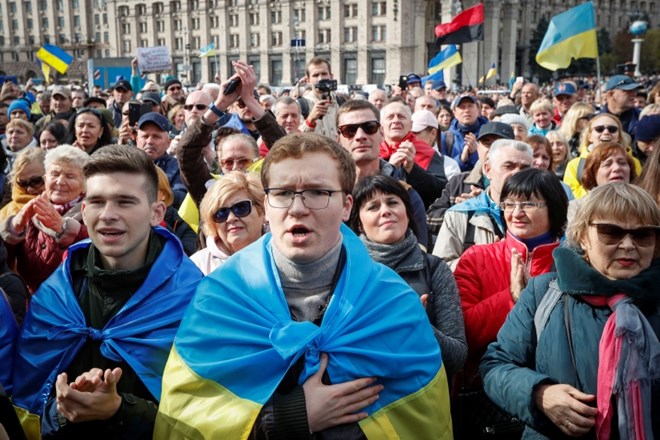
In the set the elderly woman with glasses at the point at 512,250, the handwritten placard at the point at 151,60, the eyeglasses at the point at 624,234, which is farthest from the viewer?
the handwritten placard at the point at 151,60

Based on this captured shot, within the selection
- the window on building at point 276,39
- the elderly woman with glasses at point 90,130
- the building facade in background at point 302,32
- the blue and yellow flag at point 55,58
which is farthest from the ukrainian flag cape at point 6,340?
the window on building at point 276,39

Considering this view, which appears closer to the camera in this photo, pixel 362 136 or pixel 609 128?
pixel 362 136

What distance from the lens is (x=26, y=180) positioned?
4.75 metres

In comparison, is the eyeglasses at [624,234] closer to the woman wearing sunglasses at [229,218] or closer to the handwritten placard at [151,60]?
the woman wearing sunglasses at [229,218]

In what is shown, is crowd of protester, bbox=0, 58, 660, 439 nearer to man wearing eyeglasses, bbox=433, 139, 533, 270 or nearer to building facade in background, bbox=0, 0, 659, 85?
man wearing eyeglasses, bbox=433, 139, 533, 270

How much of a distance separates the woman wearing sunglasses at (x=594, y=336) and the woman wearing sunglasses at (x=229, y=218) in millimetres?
1704

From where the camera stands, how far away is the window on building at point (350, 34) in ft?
239

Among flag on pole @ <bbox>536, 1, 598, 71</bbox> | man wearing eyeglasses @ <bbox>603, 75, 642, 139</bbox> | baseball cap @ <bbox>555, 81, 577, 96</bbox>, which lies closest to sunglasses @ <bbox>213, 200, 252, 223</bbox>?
man wearing eyeglasses @ <bbox>603, 75, 642, 139</bbox>

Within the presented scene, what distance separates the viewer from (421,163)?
637 centimetres

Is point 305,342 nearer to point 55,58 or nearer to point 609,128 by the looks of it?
point 609,128

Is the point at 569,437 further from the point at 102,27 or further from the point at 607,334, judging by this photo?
the point at 102,27

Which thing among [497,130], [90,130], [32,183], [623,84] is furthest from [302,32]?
[32,183]

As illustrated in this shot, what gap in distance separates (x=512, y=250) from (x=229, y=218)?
176 centimetres

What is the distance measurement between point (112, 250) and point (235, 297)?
68 cm
